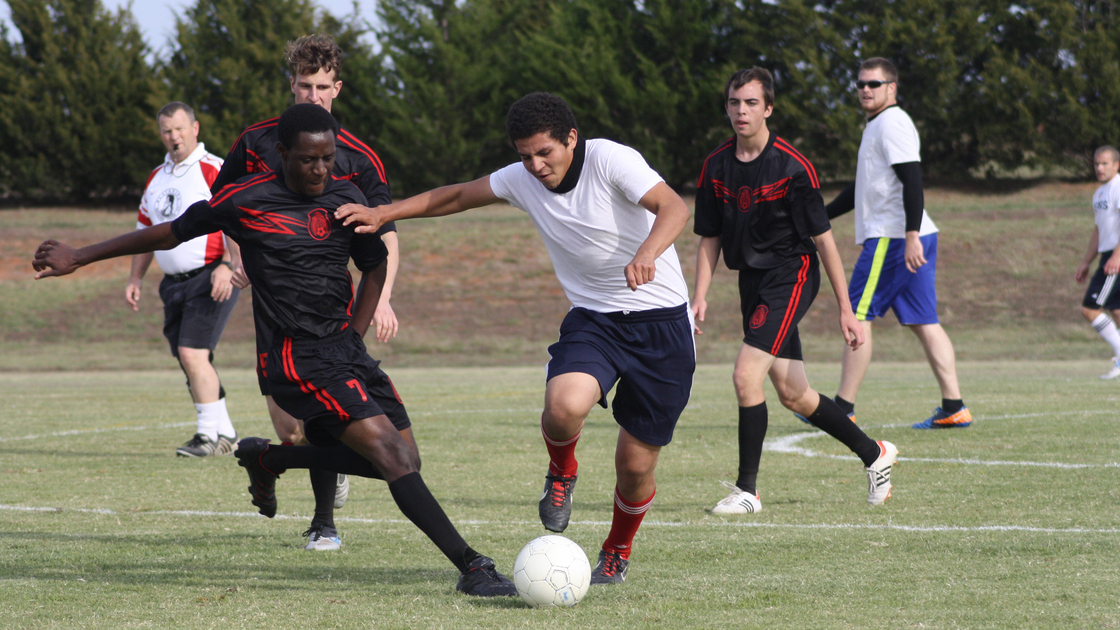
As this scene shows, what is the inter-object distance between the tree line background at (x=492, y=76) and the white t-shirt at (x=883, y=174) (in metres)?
24.1

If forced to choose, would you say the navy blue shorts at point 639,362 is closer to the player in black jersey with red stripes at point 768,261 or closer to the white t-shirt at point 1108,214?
the player in black jersey with red stripes at point 768,261

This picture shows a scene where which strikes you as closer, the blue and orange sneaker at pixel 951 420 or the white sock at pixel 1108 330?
the blue and orange sneaker at pixel 951 420

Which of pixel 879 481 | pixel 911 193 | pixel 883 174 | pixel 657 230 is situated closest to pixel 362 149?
pixel 657 230

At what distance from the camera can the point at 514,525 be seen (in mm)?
5172

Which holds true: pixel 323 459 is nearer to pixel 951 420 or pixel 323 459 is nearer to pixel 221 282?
pixel 221 282

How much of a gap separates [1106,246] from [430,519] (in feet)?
34.3

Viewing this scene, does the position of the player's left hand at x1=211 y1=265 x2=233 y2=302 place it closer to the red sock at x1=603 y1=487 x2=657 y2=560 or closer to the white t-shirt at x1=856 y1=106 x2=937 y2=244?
the red sock at x1=603 y1=487 x2=657 y2=560

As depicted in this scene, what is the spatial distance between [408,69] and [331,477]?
1294 inches

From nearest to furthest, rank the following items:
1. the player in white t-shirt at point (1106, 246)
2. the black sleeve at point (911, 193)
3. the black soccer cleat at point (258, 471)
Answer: the black soccer cleat at point (258, 471) < the black sleeve at point (911, 193) < the player in white t-shirt at point (1106, 246)

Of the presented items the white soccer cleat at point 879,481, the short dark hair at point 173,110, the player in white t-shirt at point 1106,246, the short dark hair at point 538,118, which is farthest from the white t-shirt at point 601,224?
the player in white t-shirt at point 1106,246

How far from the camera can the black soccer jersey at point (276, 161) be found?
4.88 metres

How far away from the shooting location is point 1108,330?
39.3 ft

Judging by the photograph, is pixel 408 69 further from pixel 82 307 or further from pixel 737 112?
pixel 737 112

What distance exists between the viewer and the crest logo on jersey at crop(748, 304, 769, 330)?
571 cm
